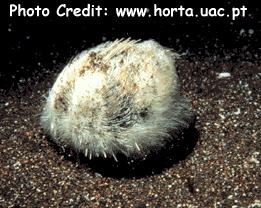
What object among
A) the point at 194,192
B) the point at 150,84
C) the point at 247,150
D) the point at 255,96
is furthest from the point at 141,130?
the point at 255,96

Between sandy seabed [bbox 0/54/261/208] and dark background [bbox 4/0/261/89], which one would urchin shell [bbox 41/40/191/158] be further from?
dark background [bbox 4/0/261/89]

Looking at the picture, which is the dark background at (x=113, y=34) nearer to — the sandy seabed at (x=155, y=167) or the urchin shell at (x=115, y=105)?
the sandy seabed at (x=155, y=167)

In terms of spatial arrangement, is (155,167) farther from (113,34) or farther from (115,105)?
(113,34)

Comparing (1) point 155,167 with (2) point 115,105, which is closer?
(2) point 115,105

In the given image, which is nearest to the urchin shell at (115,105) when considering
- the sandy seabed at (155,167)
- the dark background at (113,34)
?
the sandy seabed at (155,167)

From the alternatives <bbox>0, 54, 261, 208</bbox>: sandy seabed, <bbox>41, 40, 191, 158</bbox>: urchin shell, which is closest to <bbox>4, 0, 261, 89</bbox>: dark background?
<bbox>0, 54, 261, 208</bbox>: sandy seabed

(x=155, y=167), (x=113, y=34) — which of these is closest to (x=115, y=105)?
(x=155, y=167)

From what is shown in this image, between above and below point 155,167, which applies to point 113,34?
above
